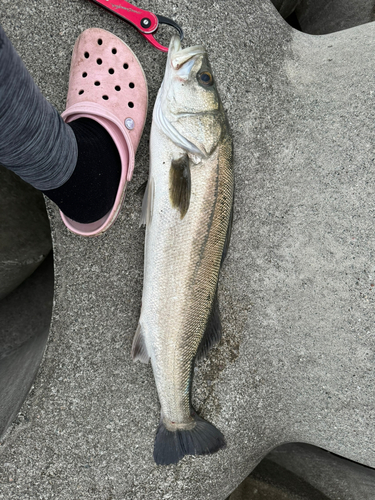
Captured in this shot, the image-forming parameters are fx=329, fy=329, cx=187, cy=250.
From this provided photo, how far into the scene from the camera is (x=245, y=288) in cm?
189

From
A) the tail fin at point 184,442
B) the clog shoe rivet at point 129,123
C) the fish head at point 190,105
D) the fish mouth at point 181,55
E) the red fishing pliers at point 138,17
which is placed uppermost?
the red fishing pliers at point 138,17

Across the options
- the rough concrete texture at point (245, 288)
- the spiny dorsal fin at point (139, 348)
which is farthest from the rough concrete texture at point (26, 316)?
the spiny dorsal fin at point (139, 348)

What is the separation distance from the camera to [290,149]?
188 cm

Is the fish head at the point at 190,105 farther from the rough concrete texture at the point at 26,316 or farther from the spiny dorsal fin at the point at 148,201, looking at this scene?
the rough concrete texture at the point at 26,316

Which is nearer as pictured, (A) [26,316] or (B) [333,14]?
(B) [333,14]

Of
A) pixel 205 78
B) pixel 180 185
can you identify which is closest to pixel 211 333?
pixel 180 185

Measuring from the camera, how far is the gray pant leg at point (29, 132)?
1069 millimetres

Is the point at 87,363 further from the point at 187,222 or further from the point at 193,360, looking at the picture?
the point at 187,222

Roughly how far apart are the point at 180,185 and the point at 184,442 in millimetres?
1297

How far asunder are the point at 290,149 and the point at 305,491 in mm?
2290

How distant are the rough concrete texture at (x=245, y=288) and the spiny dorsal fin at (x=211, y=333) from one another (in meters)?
0.23

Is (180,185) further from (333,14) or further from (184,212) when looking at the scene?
(333,14)

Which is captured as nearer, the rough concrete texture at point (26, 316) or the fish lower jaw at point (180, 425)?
the fish lower jaw at point (180, 425)

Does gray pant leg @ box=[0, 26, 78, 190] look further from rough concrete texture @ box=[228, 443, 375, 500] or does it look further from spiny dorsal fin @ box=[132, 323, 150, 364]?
rough concrete texture @ box=[228, 443, 375, 500]
